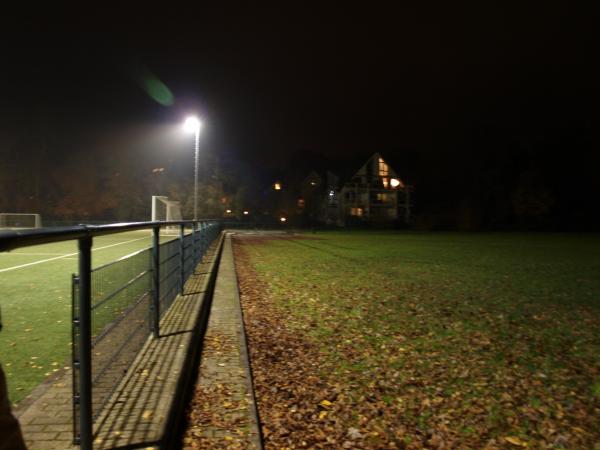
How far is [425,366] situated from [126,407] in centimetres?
325

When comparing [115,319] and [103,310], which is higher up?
[103,310]

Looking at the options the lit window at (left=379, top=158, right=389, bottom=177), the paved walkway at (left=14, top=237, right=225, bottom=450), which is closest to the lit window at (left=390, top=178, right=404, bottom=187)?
the lit window at (left=379, top=158, right=389, bottom=177)

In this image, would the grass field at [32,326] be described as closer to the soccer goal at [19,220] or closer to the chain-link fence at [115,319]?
the chain-link fence at [115,319]

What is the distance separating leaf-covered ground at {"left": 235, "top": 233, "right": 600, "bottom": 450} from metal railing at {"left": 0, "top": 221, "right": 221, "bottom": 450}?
132 cm

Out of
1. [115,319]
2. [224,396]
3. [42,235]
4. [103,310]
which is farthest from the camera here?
[224,396]

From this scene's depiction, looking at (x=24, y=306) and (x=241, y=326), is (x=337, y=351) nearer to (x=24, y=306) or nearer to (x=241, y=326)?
(x=241, y=326)

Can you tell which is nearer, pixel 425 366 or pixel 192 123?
pixel 425 366

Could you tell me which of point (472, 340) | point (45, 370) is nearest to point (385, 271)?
point (472, 340)

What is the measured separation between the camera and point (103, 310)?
3533mm

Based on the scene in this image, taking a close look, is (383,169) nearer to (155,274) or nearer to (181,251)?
(181,251)

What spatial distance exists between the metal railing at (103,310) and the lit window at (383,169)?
2674 inches

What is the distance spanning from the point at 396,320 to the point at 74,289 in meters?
5.84

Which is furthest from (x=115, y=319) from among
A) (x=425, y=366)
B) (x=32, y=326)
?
(x=32, y=326)

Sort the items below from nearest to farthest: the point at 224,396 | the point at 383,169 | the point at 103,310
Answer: the point at 103,310 < the point at 224,396 < the point at 383,169
